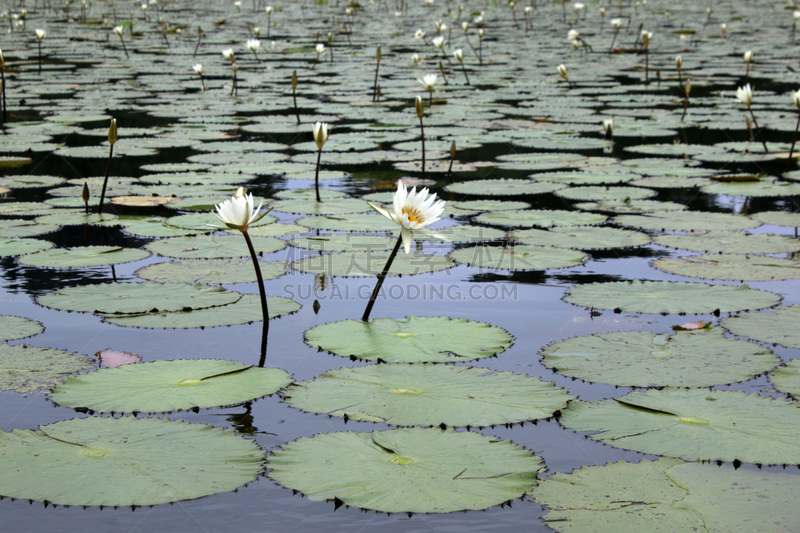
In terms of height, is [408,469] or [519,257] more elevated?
[519,257]

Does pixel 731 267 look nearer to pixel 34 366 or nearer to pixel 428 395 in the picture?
pixel 428 395

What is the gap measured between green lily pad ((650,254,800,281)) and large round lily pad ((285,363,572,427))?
132 cm

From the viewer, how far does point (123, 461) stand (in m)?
1.71

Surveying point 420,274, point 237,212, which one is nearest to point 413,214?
point 237,212

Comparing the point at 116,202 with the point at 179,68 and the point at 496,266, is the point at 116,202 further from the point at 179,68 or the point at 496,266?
the point at 179,68

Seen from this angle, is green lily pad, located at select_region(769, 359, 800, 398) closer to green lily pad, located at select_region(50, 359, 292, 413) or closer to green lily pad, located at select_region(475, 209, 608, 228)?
green lily pad, located at select_region(50, 359, 292, 413)

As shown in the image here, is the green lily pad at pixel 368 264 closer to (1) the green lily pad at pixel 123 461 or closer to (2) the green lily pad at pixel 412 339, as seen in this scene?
(2) the green lily pad at pixel 412 339

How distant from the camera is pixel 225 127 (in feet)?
22.4

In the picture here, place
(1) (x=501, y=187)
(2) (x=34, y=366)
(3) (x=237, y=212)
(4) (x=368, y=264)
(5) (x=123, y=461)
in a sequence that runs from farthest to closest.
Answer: (1) (x=501, y=187) → (4) (x=368, y=264) → (3) (x=237, y=212) → (2) (x=34, y=366) → (5) (x=123, y=461)

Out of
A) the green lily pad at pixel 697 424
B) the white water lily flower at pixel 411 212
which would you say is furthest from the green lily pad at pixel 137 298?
the green lily pad at pixel 697 424

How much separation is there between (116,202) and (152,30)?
14381 mm

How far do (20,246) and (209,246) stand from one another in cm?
82

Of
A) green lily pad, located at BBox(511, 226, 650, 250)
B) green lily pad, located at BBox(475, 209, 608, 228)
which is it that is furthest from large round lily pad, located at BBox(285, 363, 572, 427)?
green lily pad, located at BBox(475, 209, 608, 228)

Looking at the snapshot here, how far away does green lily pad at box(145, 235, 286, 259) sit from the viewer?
338cm
